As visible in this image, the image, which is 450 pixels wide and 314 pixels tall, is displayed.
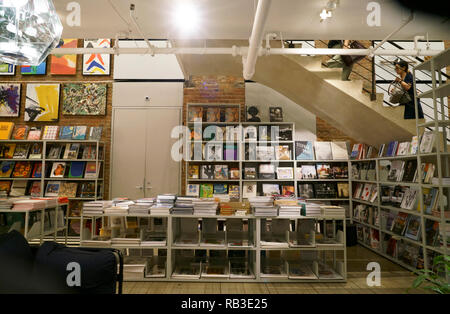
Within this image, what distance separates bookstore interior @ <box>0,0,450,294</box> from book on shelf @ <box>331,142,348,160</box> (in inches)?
1.0

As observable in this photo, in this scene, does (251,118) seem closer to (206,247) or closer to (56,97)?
(206,247)

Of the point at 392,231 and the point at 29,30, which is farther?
the point at 392,231

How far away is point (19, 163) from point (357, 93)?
21.9 feet

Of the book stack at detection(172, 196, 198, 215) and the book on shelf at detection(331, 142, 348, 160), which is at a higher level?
the book on shelf at detection(331, 142, 348, 160)

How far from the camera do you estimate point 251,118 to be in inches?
227

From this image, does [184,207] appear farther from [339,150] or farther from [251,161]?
[339,150]

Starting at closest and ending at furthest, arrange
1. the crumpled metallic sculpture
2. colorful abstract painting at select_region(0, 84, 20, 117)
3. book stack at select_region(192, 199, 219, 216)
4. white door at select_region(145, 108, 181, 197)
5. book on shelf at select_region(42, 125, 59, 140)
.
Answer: the crumpled metallic sculpture → book stack at select_region(192, 199, 219, 216) → book on shelf at select_region(42, 125, 59, 140) → white door at select_region(145, 108, 181, 197) → colorful abstract painting at select_region(0, 84, 20, 117)

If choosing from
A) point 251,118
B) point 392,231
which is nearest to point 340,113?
point 251,118

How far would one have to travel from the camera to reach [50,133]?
19.4ft

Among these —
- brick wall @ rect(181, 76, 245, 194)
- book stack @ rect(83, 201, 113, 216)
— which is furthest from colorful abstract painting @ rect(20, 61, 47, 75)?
book stack @ rect(83, 201, 113, 216)

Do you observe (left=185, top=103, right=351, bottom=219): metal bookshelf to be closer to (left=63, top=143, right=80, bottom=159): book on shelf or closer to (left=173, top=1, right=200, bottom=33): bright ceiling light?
(left=173, top=1, right=200, bottom=33): bright ceiling light

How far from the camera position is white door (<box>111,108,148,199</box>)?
6020 mm

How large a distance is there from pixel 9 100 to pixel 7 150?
1.25 m

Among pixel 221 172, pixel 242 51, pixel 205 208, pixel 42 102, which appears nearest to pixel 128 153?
pixel 221 172
